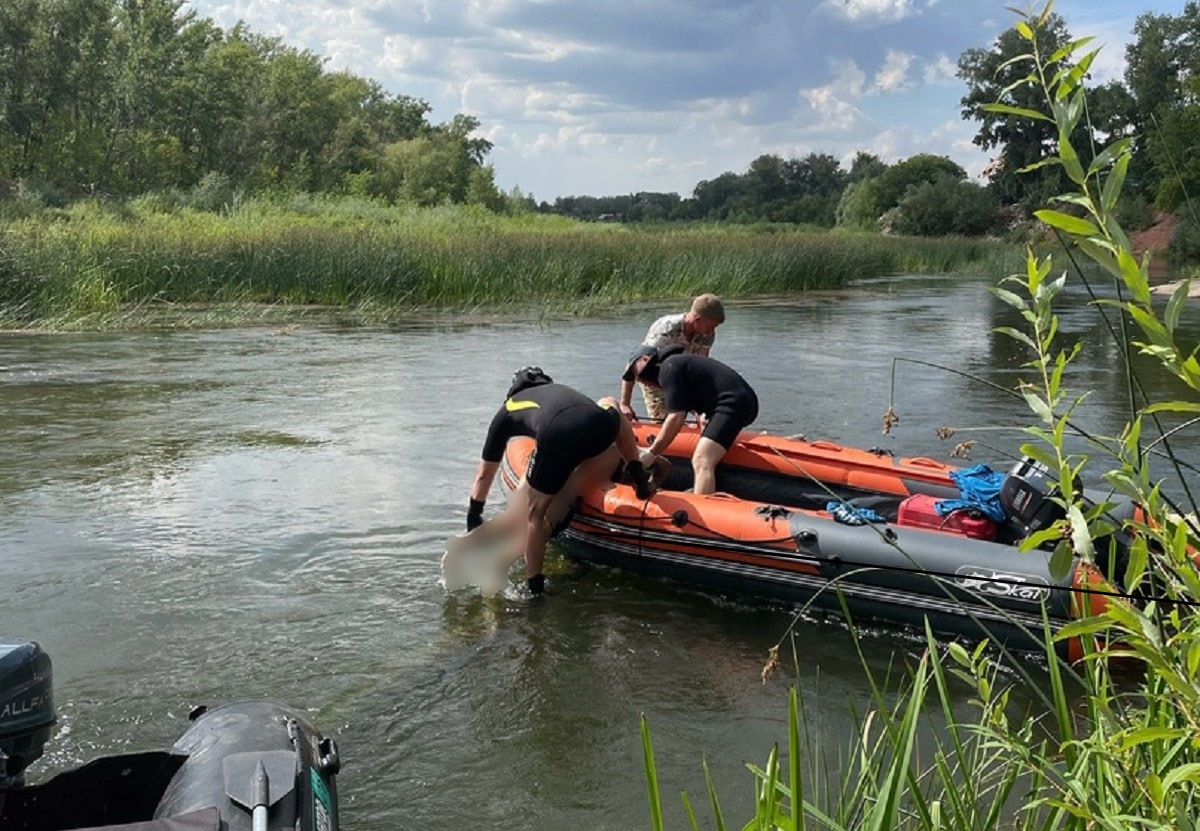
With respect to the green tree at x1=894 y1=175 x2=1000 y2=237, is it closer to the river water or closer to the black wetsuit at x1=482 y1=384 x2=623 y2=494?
the river water

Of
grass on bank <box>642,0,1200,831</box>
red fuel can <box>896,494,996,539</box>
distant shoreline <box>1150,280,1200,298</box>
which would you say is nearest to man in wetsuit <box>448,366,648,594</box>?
red fuel can <box>896,494,996,539</box>

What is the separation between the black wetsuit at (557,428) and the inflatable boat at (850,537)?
0.44 metres

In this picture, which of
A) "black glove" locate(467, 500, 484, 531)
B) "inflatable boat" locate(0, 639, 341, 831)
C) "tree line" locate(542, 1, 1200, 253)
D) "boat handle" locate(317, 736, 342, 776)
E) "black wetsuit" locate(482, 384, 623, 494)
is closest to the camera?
"inflatable boat" locate(0, 639, 341, 831)

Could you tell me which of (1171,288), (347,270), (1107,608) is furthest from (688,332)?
(1171,288)

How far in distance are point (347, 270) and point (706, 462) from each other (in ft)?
41.0

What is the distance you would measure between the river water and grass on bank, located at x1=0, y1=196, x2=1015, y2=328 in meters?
4.13

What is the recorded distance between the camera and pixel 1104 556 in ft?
15.1

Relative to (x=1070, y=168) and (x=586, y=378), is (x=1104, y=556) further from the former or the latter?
(x=586, y=378)

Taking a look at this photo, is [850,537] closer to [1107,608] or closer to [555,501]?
[555,501]

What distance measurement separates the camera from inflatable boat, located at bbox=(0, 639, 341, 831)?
235 centimetres

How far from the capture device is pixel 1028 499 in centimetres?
532

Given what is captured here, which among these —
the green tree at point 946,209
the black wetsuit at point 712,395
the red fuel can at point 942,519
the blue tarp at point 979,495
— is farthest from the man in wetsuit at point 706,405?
the green tree at point 946,209

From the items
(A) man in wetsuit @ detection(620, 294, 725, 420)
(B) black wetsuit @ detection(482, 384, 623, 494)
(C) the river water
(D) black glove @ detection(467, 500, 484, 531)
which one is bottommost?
(C) the river water

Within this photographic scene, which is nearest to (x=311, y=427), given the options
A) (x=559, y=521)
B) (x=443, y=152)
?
(x=559, y=521)
